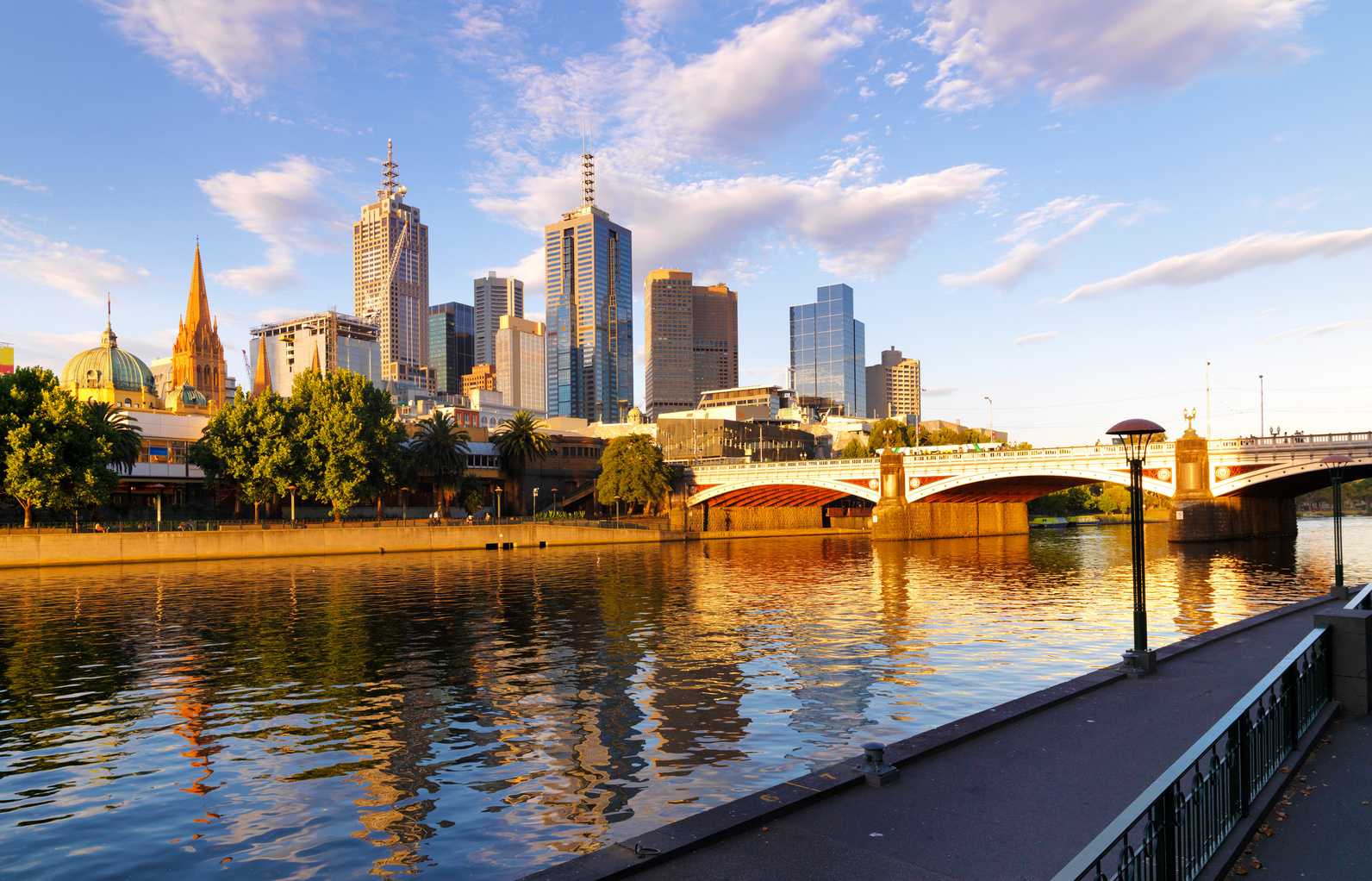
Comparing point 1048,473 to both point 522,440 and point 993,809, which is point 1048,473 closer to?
point 522,440

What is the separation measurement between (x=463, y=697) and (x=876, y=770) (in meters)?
13.2

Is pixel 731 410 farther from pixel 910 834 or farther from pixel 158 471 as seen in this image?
pixel 910 834

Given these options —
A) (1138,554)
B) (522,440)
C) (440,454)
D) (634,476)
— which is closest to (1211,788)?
(1138,554)

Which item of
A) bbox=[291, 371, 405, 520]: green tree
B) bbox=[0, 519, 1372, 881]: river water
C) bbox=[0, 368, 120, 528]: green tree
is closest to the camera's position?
bbox=[0, 519, 1372, 881]: river water

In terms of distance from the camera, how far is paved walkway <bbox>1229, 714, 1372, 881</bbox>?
837cm

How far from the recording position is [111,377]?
151 metres

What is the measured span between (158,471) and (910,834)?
11434 cm

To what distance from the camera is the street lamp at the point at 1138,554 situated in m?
17.5

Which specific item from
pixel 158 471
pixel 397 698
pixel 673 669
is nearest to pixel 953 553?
pixel 673 669

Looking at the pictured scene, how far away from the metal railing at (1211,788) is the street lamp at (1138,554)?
4055 mm

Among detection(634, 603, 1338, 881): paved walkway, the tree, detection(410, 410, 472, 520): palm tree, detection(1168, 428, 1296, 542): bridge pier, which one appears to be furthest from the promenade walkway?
detection(410, 410, 472, 520): palm tree

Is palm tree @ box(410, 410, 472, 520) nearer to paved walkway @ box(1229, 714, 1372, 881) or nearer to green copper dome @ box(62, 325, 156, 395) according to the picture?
green copper dome @ box(62, 325, 156, 395)

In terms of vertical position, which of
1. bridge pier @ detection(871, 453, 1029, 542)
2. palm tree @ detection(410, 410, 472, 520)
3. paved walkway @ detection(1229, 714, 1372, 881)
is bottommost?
bridge pier @ detection(871, 453, 1029, 542)

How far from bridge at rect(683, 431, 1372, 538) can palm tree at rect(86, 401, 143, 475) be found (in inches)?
2460
